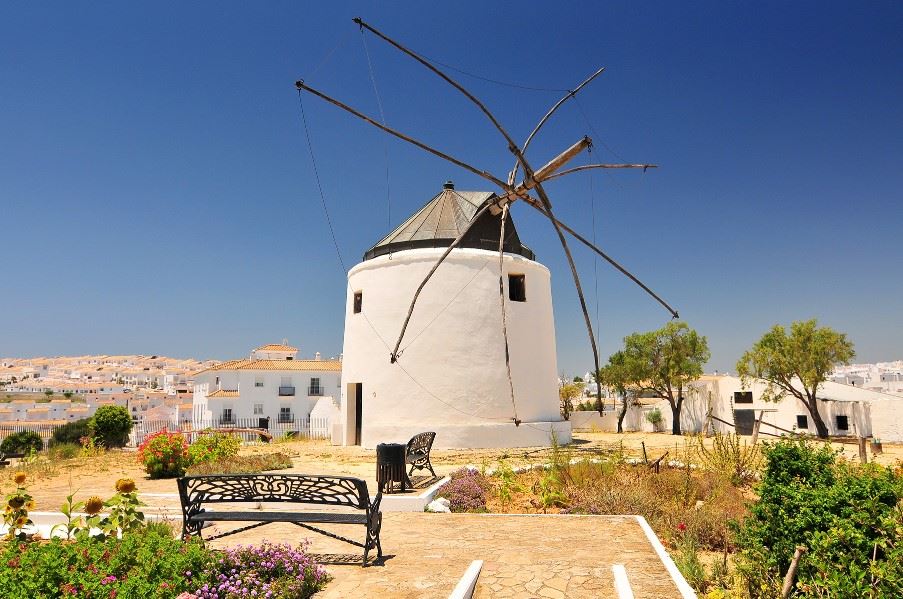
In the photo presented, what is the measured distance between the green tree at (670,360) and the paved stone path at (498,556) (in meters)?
22.0

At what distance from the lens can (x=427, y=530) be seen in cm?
592

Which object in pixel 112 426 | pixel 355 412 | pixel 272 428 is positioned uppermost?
pixel 355 412

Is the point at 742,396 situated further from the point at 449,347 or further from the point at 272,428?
the point at 272,428

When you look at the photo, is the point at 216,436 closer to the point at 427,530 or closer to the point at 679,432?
the point at 427,530

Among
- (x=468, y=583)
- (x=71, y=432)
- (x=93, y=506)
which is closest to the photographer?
(x=468, y=583)

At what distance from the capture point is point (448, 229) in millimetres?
17344

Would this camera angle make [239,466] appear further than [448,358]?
No

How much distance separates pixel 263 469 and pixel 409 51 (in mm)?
7633

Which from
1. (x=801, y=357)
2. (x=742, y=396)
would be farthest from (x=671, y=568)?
(x=742, y=396)

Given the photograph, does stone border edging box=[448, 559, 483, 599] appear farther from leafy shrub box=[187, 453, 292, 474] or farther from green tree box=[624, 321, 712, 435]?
green tree box=[624, 321, 712, 435]

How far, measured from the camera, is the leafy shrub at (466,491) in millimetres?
7320

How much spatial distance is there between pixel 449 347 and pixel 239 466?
6.84 m

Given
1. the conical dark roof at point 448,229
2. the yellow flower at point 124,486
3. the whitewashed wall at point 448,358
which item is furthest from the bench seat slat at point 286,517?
the conical dark roof at point 448,229

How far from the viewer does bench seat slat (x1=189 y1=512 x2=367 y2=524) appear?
4.63 m
